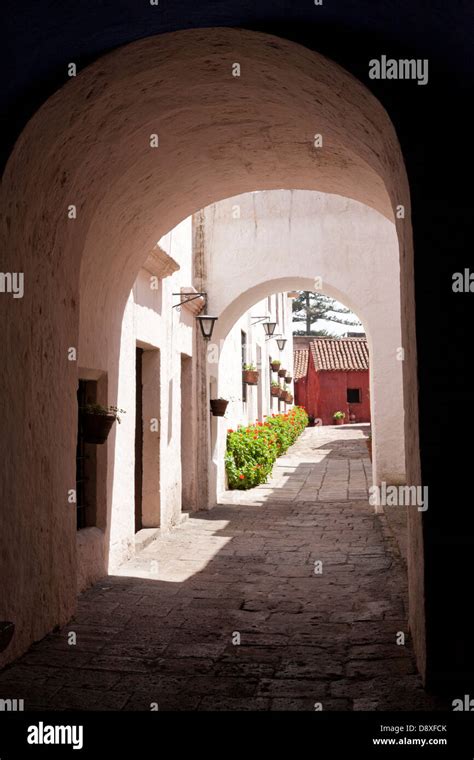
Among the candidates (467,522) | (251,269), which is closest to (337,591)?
(467,522)

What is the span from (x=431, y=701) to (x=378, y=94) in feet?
8.90

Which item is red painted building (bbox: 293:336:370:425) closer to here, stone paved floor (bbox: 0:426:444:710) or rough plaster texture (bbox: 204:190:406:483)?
rough plaster texture (bbox: 204:190:406:483)

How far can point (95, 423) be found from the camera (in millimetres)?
5117

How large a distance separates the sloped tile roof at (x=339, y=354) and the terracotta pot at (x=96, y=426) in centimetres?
2722

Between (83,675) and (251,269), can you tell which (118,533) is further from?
(251,269)

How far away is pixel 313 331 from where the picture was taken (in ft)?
154

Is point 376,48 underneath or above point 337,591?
above

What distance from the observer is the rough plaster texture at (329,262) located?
9328 mm

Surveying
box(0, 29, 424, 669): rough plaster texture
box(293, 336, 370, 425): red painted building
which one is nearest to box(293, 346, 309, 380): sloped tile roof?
box(293, 336, 370, 425): red painted building

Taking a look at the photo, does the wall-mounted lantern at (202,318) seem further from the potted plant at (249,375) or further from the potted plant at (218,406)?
the potted plant at (249,375)

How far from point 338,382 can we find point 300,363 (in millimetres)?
4014

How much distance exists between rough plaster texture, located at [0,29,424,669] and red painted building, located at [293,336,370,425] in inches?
1069

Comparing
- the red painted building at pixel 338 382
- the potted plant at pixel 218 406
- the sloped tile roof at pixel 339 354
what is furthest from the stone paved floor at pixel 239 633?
the red painted building at pixel 338 382

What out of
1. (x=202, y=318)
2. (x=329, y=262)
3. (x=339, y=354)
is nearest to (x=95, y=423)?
(x=202, y=318)
